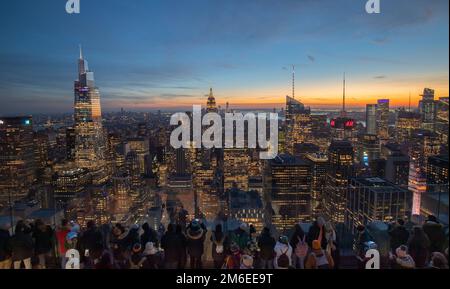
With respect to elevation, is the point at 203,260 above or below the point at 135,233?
below

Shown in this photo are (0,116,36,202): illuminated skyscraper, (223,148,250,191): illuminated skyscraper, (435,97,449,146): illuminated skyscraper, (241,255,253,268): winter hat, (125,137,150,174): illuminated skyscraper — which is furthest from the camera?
(125,137,150,174): illuminated skyscraper

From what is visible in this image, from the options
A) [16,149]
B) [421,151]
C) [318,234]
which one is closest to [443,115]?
[318,234]

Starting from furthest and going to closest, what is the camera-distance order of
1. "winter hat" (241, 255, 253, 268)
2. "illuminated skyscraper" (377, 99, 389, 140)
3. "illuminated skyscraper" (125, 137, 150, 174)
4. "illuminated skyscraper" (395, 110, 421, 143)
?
"illuminated skyscraper" (125, 137, 150, 174)
"illuminated skyscraper" (377, 99, 389, 140)
"illuminated skyscraper" (395, 110, 421, 143)
"winter hat" (241, 255, 253, 268)

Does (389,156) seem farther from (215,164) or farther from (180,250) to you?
(180,250)

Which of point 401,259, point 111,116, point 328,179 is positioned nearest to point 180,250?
point 401,259

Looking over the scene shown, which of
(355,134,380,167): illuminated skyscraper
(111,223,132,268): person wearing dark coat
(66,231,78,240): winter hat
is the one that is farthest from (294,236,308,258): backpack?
(355,134,380,167): illuminated skyscraper

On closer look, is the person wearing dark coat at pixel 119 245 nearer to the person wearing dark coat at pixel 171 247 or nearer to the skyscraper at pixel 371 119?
the person wearing dark coat at pixel 171 247

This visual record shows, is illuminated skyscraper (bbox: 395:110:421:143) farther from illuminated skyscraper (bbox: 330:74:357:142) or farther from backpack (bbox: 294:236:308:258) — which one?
backpack (bbox: 294:236:308:258)
